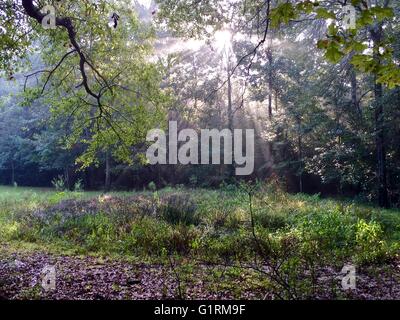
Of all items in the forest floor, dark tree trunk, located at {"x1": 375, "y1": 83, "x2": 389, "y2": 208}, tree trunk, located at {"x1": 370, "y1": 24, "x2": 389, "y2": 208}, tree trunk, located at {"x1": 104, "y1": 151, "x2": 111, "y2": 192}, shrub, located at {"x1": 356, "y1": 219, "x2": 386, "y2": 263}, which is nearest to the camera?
the forest floor

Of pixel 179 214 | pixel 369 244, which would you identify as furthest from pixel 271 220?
pixel 369 244

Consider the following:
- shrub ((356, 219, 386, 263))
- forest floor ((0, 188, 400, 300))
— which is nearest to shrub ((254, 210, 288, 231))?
forest floor ((0, 188, 400, 300))

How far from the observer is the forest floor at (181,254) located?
17.3ft

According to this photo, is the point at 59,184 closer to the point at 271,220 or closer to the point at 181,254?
the point at 271,220

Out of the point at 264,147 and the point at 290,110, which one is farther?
the point at 264,147

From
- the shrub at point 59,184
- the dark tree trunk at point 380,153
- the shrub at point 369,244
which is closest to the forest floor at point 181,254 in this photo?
the shrub at point 369,244

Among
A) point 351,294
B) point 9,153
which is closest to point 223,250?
point 351,294

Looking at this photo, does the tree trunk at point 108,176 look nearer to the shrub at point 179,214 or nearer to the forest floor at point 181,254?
the forest floor at point 181,254

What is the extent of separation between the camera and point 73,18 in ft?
22.7

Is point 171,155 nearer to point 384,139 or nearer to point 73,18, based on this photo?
point 384,139

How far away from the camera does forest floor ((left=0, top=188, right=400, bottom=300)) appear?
5.27 m

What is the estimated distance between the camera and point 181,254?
7297mm

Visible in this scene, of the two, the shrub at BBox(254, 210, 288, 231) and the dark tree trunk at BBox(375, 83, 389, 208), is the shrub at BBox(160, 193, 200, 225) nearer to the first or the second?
the shrub at BBox(254, 210, 288, 231)
